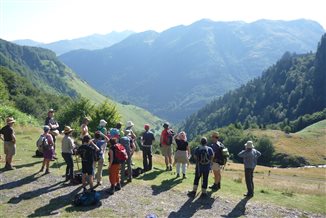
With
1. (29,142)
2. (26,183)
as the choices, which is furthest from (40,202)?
(29,142)

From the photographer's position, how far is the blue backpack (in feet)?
58.1

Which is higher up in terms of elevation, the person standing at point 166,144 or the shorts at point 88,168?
the person standing at point 166,144

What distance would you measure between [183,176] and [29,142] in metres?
18.2

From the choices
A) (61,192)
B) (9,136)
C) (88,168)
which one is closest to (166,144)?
(88,168)

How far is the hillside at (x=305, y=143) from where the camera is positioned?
147m

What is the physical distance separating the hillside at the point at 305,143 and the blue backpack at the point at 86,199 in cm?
13649

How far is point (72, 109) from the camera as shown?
3649 inches

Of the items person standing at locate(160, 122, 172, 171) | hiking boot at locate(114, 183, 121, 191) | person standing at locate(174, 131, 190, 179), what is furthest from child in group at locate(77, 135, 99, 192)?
person standing at locate(160, 122, 172, 171)

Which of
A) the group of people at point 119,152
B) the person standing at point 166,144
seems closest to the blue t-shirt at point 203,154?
the group of people at point 119,152

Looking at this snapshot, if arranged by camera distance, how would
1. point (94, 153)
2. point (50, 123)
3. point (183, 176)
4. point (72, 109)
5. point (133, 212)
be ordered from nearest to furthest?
point (133, 212)
point (94, 153)
point (183, 176)
point (50, 123)
point (72, 109)

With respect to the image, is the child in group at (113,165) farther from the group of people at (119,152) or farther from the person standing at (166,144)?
the person standing at (166,144)

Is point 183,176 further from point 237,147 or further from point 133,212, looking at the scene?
point 237,147

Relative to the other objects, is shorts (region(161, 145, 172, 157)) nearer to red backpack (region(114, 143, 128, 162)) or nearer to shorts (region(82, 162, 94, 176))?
red backpack (region(114, 143, 128, 162))

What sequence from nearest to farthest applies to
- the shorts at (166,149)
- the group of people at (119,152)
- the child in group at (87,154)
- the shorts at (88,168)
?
the child in group at (87,154) < the shorts at (88,168) < the group of people at (119,152) < the shorts at (166,149)
